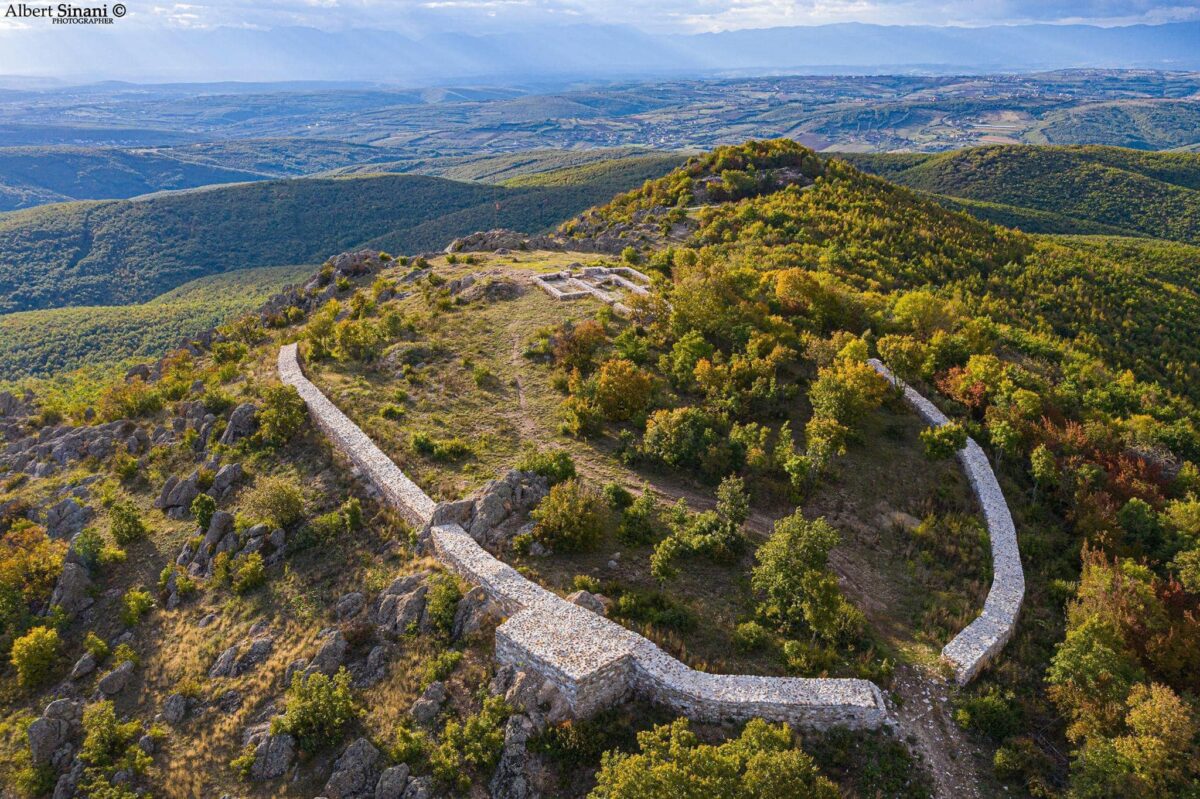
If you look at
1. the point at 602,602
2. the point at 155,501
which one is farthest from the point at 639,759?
the point at 155,501

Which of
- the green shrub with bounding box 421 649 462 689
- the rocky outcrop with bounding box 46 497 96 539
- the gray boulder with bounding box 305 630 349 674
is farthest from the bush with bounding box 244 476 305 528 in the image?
the rocky outcrop with bounding box 46 497 96 539

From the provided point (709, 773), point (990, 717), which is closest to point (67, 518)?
point (709, 773)

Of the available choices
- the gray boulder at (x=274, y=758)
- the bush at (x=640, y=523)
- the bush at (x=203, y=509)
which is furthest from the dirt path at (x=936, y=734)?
the bush at (x=203, y=509)

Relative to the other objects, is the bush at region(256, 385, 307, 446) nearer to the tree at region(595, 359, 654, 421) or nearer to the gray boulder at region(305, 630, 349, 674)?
the gray boulder at region(305, 630, 349, 674)

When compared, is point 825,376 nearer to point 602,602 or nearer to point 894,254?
point 602,602

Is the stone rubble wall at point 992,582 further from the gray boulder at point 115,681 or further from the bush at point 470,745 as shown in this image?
the gray boulder at point 115,681

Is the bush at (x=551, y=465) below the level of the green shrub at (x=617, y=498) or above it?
above

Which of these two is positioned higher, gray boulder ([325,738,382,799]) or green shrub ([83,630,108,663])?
gray boulder ([325,738,382,799])
